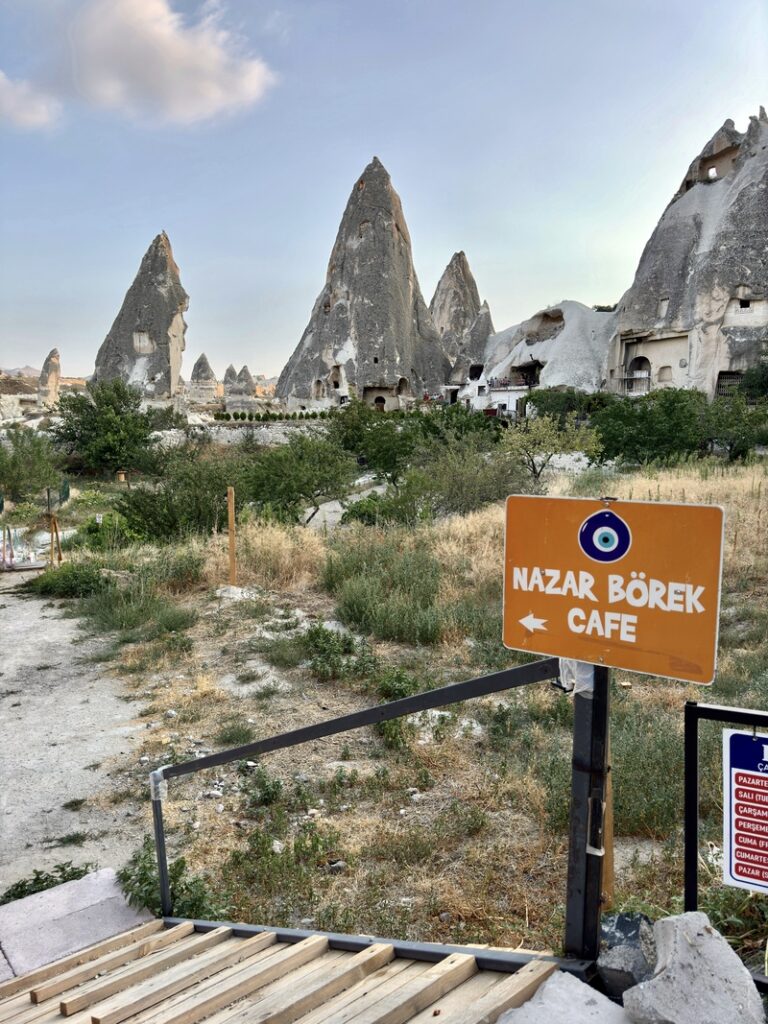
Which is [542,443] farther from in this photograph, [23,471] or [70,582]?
[23,471]

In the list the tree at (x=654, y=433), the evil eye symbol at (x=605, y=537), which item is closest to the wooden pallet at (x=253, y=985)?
the evil eye symbol at (x=605, y=537)

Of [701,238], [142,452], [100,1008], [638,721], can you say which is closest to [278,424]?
[142,452]

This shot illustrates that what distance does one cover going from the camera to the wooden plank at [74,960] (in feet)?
7.47

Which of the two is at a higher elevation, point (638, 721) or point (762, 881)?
point (762, 881)

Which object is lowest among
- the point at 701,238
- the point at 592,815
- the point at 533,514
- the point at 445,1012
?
the point at 445,1012

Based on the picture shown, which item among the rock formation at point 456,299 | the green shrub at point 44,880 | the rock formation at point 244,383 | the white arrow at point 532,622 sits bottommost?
the green shrub at point 44,880

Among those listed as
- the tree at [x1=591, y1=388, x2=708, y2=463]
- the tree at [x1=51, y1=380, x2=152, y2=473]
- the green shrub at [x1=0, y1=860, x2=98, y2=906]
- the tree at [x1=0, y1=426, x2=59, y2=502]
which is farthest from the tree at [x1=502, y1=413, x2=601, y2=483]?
the green shrub at [x1=0, y1=860, x2=98, y2=906]

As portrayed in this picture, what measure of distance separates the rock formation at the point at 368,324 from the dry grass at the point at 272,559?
32.6 metres

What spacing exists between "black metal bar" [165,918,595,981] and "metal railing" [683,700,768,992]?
0.32 m

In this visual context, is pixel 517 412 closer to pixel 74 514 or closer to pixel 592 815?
pixel 74 514

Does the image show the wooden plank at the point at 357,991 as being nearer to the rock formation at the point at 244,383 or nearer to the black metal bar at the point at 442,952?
the black metal bar at the point at 442,952

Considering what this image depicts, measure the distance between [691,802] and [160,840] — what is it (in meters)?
1.95

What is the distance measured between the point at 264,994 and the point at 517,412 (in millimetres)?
33282

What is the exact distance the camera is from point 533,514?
1.56 metres
